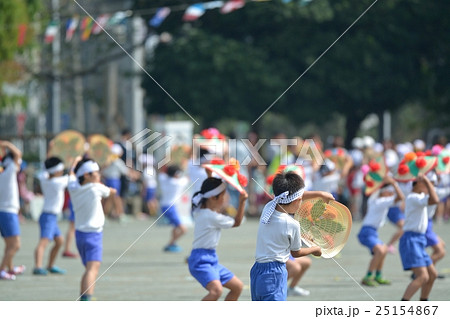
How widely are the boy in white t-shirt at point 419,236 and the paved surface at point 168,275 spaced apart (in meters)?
0.47

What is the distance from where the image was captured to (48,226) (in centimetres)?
1396

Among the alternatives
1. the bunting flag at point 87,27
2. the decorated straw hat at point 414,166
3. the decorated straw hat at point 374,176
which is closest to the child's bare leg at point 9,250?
the decorated straw hat at point 374,176

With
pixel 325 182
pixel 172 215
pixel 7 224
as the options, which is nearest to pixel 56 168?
pixel 7 224

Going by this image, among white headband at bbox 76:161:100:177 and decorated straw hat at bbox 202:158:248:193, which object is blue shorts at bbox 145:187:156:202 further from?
decorated straw hat at bbox 202:158:248:193

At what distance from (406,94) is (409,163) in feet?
70.5

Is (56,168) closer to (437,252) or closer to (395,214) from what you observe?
(395,214)

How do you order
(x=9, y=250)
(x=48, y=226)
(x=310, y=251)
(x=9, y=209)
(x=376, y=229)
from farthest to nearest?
(x=48, y=226) → (x=9, y=209) → (x=9, y=250) → (x=376, y=229) → (x=310, y=251)

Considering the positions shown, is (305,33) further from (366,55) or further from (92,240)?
(92,240)

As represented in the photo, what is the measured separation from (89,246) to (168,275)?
8.88 ft

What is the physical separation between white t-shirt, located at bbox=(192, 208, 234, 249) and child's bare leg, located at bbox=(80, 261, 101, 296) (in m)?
1.37

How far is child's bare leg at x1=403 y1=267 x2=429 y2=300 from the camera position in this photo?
10.3 meters

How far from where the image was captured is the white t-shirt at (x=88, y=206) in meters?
11.1

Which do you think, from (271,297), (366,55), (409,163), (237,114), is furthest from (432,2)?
(271,297)

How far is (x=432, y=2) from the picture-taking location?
3000 centimetres
